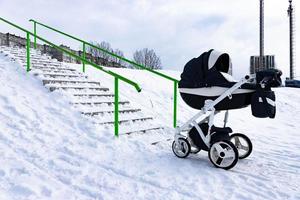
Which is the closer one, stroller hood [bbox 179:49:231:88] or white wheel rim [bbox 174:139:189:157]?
stroller hood [bbox 179:49:231:88]

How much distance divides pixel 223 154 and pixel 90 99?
3902 mm

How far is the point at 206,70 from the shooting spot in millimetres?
4543

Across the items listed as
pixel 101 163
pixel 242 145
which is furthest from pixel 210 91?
pixel 101 163

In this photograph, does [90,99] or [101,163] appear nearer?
[101,163]

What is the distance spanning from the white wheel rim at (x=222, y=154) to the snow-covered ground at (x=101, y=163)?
0.14m

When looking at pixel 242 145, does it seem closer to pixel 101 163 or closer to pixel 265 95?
pixel 265 95

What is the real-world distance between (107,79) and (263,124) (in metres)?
5.30

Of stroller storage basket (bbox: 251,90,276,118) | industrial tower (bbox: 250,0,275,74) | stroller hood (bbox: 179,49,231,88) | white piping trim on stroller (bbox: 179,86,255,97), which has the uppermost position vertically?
industrial tower (bbox: 250,0,275,74)

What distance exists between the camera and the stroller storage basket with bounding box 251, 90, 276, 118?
408 centimetres

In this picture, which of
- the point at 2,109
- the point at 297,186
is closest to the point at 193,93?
the point at 297,186

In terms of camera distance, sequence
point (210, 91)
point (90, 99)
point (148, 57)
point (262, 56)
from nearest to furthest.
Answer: point (210, 91) → point (90, 99) → point (262, 56) → point (148, 57)

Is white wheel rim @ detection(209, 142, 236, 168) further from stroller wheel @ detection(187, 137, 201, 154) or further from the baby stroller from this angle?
stroller wheel @ detection(187, 137, 201, 154)

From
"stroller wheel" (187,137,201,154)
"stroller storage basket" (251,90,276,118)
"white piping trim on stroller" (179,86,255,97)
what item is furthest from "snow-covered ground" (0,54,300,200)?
"white piping trim on stroller" (179,86,255,97)

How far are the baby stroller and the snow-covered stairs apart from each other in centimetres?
176
